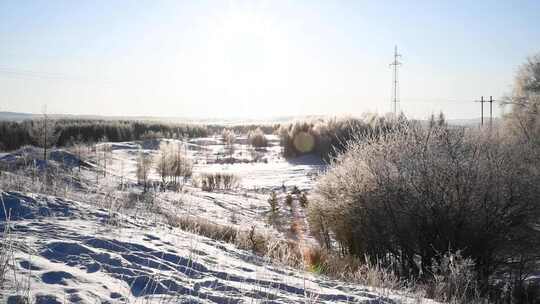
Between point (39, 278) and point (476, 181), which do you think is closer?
point (39, 278)

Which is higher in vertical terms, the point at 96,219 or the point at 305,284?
the point at 96,219

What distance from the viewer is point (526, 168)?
1284 cm

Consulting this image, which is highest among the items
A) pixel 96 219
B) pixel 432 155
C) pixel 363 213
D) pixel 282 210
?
pixel 432 155

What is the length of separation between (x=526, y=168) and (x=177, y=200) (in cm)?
1131

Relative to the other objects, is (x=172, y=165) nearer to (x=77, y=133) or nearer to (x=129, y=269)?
(x=129, y=269)

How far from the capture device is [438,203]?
1048 centimetres

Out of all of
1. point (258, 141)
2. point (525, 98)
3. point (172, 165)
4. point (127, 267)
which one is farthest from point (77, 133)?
point (127, 267)

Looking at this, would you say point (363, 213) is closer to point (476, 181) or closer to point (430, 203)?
point (430, 203)

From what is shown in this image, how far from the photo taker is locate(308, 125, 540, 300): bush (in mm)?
10508

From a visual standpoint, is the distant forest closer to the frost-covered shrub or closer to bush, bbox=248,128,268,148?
bush, bbox=248,128,268,148

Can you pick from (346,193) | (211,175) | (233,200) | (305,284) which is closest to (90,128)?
(211,175)

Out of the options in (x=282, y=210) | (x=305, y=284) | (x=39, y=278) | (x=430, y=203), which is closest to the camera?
(x=39, y=278)

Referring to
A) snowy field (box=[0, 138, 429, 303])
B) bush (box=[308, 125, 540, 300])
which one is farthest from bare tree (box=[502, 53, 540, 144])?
snowy field (box=[0, 138, 429, 303])

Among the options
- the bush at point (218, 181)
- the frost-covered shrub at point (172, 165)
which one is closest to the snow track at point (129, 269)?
the frost-covered shrub at point (172, 165)
